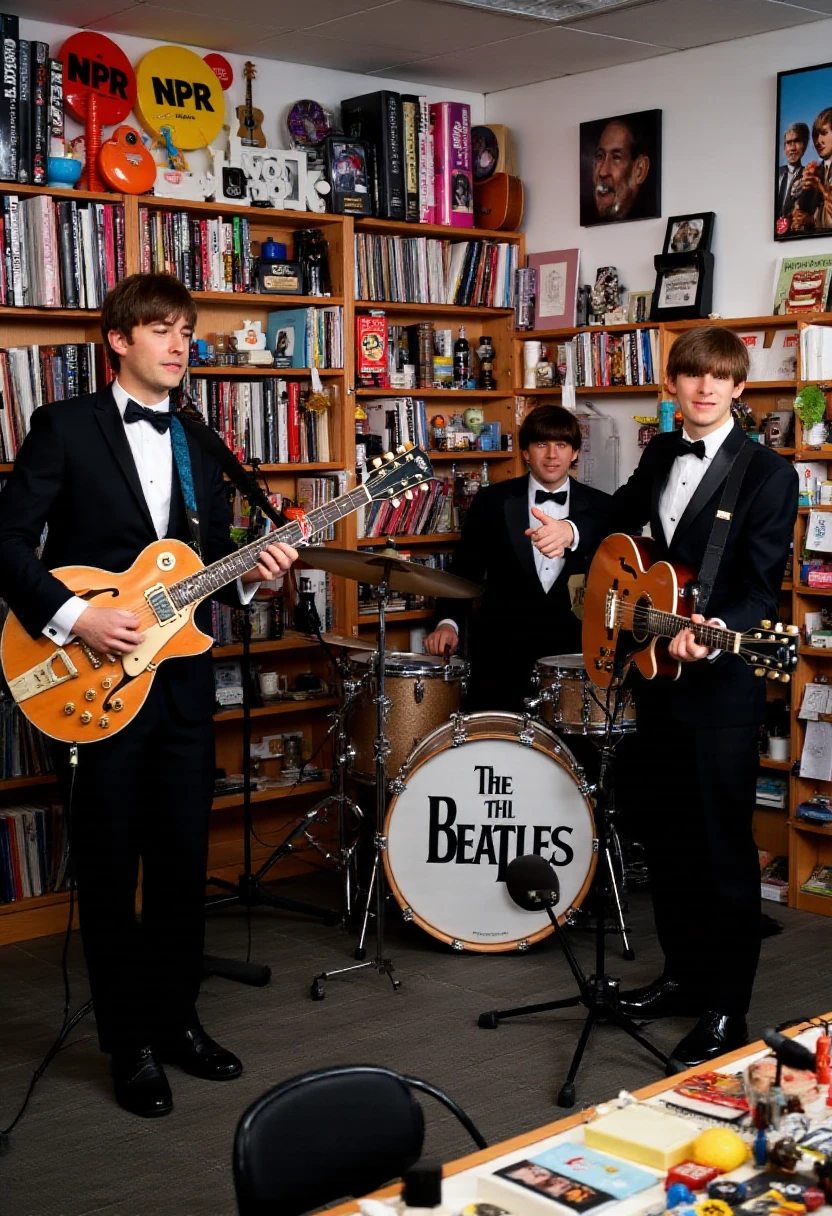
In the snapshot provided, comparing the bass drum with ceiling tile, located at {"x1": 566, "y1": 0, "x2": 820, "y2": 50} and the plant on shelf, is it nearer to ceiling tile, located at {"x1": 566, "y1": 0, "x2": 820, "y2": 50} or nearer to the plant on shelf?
the plant on shelf

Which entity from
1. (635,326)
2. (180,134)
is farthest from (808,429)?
(180,134)

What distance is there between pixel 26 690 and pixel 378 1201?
6.30 feet

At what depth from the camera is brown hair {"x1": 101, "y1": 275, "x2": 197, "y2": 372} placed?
3.40 m

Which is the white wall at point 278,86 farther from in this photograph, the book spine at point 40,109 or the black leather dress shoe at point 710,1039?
the black leather dress shoe at point 710,1039

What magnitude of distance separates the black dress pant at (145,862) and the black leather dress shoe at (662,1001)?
3.92 feet

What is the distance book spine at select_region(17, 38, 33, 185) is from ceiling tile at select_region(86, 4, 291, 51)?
0.38 meters

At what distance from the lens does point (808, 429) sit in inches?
189

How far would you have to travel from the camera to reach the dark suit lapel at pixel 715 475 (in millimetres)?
3572

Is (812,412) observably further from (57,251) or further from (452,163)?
(57,251)

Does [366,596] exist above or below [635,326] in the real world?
below

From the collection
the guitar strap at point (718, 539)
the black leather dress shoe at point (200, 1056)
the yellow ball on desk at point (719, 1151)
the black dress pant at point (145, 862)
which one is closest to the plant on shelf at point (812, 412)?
the guitar strap at point (718, 539)

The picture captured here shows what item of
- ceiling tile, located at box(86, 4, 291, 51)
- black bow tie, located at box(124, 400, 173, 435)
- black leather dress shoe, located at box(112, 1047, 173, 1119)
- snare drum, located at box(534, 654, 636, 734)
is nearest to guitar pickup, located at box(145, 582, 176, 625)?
black bow tie, located at box(124, 400, 173, 435)

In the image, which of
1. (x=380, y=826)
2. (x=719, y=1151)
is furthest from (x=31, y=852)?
(x=719, y=1151)

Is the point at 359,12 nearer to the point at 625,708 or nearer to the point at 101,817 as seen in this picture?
the point at 625,708
